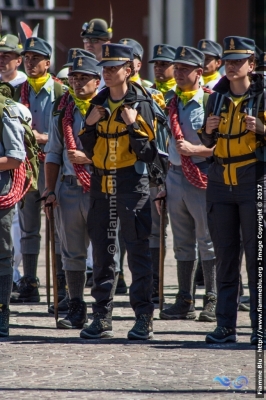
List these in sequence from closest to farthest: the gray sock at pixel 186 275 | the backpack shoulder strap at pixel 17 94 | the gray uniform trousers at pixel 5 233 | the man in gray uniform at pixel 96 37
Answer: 1. the gray uniform trousers at pixel 5 233
2. the gray sock at pixel 186 275
3. the backpack shoulder strap at pixel 17 94
4. the man in gray uniform at pixel 96 37

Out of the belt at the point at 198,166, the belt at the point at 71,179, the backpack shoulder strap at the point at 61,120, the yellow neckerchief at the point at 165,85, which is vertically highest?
the yellow neckerchief at the point at 165,85

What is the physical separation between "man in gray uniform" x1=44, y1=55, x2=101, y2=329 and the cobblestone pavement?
1.00 ft

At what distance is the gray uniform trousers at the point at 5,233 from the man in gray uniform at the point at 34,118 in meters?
1.73

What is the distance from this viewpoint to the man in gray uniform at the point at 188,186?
922cm

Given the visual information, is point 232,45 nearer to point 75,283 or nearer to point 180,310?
point 75,283

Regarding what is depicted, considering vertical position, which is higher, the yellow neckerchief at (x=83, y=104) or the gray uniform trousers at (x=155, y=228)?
the yellow neckerchief at (x=83, y=104)

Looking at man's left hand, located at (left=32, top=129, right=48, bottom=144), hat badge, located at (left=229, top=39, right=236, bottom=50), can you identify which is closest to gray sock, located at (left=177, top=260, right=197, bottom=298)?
man's left hand, located at (left=32, top=129, right=48, bottom=144)

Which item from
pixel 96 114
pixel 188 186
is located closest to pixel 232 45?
pixel 96 114

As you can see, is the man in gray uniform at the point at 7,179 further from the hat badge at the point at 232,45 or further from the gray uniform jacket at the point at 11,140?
the hat badge at the point at 232,45

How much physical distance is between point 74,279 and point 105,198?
0.95 metres

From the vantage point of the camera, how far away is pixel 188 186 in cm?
929

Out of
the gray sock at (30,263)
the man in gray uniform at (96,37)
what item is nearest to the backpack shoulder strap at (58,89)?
the man in gray uniform at (96,37)

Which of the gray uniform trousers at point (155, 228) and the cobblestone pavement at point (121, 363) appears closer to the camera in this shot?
the cobblestone pavement at point (121, 363)

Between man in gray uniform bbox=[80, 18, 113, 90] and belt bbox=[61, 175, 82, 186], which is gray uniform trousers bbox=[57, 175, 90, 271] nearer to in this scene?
belt bbox=[61, 175, 82, 186]
